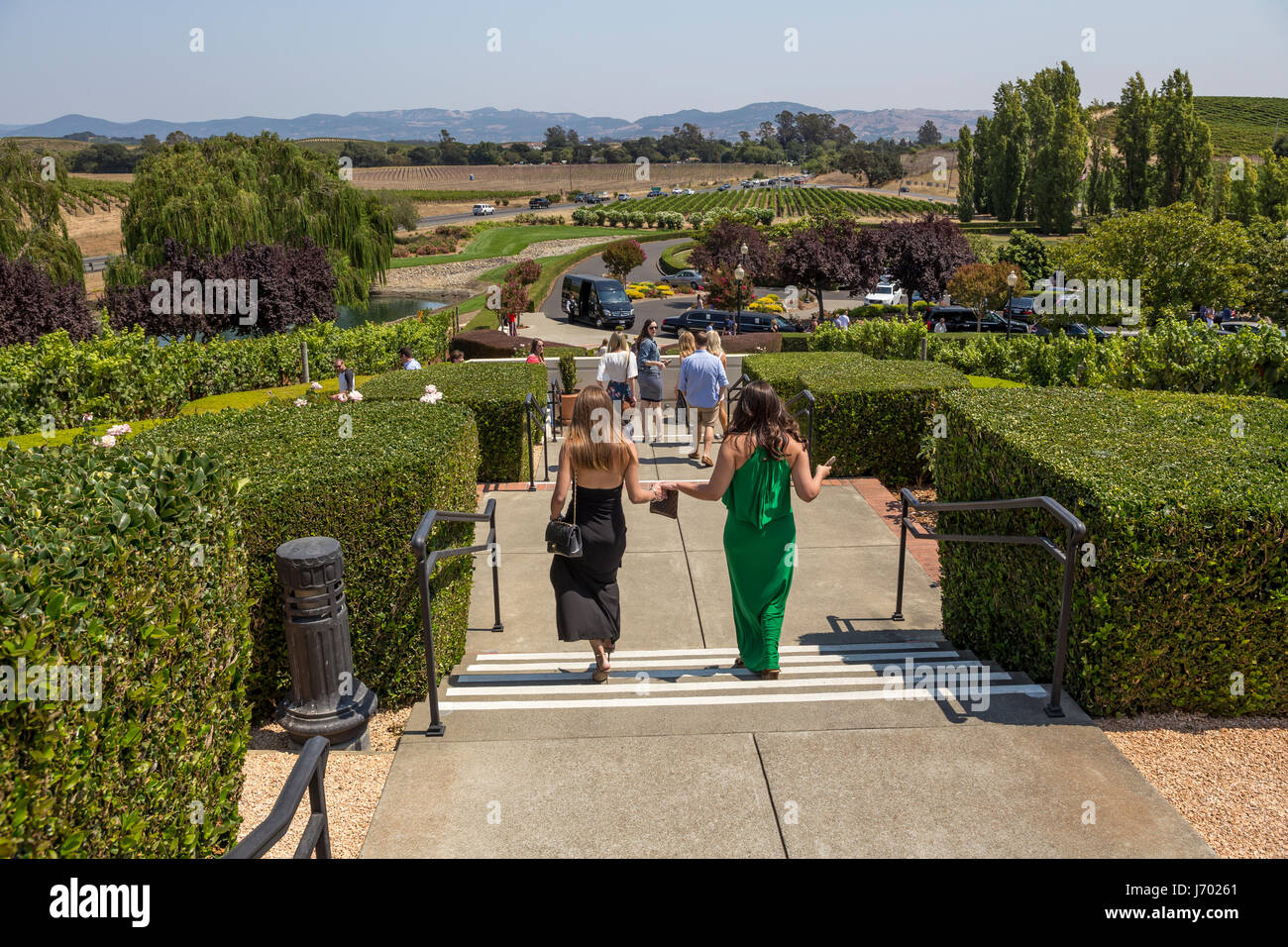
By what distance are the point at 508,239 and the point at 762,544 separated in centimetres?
8328

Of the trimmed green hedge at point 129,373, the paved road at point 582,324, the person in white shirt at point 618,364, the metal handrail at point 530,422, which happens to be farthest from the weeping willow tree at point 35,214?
the person in white shirt at point 618,364

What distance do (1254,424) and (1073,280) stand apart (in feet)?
104

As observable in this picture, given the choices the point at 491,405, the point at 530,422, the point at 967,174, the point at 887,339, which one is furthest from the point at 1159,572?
the point at 967,174

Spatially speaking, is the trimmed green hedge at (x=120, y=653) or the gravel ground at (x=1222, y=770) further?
the gravel ground at (x=1222, y=770)

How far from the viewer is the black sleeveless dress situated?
518cm

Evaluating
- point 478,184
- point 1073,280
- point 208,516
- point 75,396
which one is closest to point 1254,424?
point 208,516

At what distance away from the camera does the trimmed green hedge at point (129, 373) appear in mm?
15094

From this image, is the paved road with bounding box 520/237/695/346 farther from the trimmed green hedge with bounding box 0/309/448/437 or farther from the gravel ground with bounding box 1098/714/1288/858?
the gravel ground with bounding box 1098/714/1288/858

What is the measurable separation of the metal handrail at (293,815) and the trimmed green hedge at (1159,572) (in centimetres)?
351

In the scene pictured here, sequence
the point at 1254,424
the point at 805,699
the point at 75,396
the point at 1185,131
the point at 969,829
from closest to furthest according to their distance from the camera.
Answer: the point at 969,829 → the point at 805,699 → the point at 1254,424 → the point at 75,396 → the point at 1185,131

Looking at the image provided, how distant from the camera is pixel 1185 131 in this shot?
5959 centimetres

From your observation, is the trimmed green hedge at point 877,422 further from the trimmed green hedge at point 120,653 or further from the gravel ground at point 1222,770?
the trimmed green hedge at point 120,653

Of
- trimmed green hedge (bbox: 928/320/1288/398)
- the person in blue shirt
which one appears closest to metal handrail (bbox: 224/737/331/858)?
the person in blue shirt
